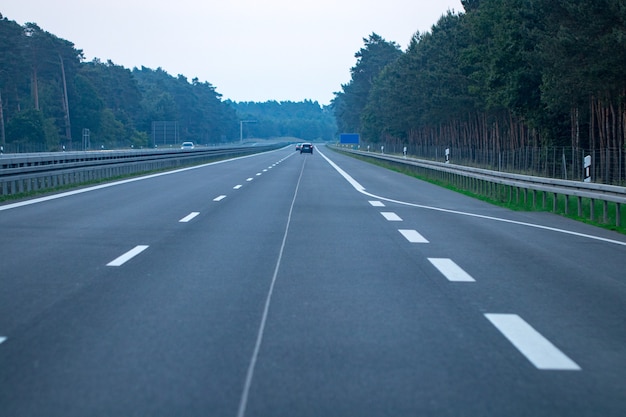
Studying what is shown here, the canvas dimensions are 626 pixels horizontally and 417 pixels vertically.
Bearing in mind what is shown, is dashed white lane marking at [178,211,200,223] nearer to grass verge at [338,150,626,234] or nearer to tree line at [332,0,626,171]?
grass verge at [338,150,626,234]

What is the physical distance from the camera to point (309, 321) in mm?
6984

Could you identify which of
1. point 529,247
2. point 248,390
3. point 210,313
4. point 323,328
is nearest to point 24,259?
point 210,313

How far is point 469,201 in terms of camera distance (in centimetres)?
2327

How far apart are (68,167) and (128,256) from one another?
17.8 meters

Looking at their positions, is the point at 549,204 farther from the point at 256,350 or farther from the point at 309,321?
the point at 256,350

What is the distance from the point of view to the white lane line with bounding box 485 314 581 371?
5691 mm

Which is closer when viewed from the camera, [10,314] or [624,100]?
[10,314]

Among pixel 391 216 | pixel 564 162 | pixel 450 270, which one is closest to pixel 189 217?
pixel 391 216

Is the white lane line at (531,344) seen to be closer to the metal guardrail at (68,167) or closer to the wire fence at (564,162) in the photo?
the wire fence at (564,162)

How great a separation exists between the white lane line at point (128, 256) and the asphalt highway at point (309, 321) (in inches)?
2.7

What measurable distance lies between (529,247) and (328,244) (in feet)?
9.82

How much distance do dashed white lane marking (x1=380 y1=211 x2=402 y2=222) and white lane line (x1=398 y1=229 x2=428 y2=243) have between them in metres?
2.10

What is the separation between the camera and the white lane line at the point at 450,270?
Answer: 366 inches

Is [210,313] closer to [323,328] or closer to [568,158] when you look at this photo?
[323,328]
